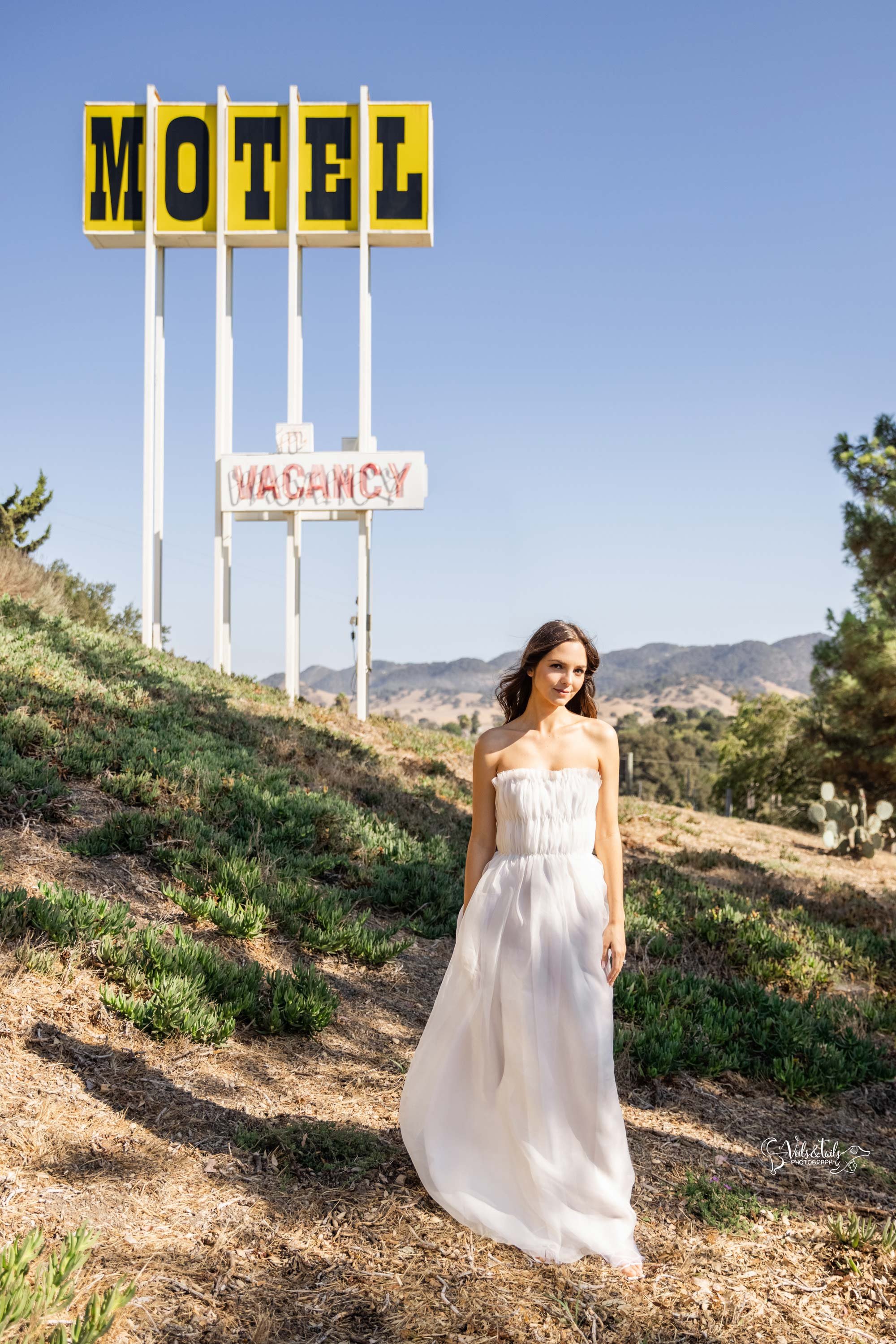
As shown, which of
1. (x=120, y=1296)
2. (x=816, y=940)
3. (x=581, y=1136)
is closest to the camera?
(x=120, y=1296)

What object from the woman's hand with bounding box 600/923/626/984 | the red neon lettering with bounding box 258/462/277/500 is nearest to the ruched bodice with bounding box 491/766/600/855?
the woman's hand with bounding box 600/923/626/984

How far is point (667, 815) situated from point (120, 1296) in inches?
544

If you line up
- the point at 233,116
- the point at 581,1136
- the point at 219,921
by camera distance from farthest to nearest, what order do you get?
1. the point at 233,116
2. the point at 219,921
3. the point at 581,1136

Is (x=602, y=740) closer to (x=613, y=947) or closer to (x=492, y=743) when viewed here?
(x=492, y=743)

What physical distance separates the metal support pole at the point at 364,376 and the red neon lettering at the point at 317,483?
752 mm

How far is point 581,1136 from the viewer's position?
3510 mm

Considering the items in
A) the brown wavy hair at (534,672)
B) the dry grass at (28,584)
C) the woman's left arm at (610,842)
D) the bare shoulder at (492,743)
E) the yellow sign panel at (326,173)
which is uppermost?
the yellow sign panel at (326,173)

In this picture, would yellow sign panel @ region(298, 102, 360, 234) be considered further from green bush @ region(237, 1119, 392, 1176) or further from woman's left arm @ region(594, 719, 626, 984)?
green bush @ region(237, 1119, 392, 1176)

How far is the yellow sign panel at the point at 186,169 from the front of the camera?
16.8 meters

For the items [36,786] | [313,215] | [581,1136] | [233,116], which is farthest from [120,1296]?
[233,116]

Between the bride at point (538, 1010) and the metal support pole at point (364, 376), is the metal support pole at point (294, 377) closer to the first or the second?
the metal support pole at point (364, 376)

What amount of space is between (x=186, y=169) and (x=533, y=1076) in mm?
18146

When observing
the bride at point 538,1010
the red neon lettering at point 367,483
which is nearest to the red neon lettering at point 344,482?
the red neon lettering at point 367,483

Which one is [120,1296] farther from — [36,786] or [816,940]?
[816,940]
